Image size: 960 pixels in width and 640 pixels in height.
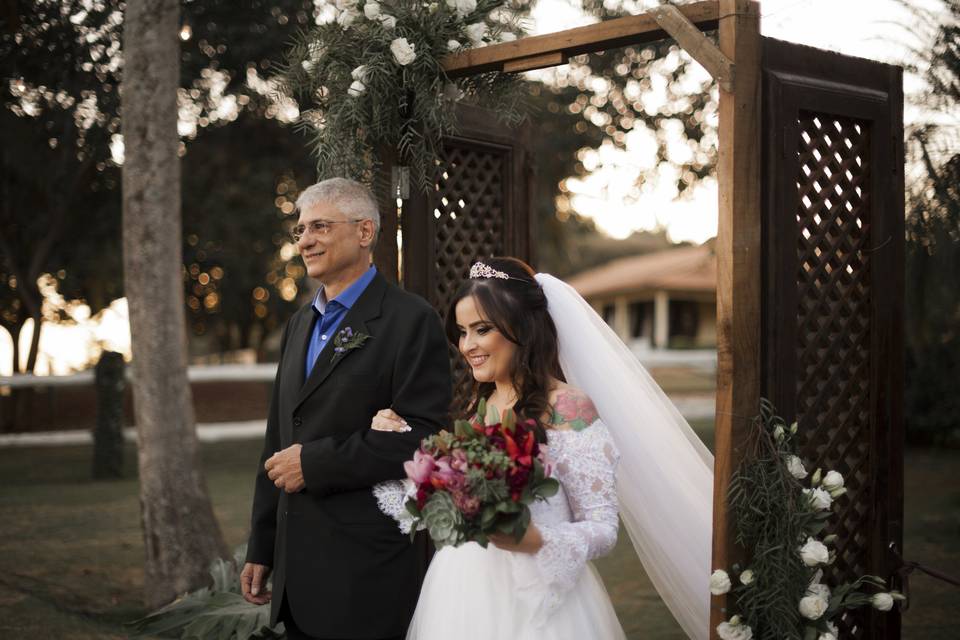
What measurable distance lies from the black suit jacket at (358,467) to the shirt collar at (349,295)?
0.16 ft

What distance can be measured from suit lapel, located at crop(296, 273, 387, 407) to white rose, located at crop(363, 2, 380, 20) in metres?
1.73

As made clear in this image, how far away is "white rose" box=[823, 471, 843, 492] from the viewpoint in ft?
11.5

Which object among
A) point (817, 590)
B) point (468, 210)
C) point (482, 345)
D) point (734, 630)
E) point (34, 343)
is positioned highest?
point (468, 210)

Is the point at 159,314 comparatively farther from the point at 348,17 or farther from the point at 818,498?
the point at 818,498

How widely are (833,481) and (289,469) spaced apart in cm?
203

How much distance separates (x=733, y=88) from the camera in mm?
3398

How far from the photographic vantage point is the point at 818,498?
3453 millimetres

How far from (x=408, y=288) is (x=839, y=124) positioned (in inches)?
95.0

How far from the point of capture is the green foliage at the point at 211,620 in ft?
16.4

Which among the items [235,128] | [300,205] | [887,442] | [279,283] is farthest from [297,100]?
[279,283]

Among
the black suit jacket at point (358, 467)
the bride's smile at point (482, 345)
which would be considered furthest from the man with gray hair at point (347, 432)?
the bride's smile at point (482, 345)

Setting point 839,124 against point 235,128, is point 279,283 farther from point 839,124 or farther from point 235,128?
point 839,124

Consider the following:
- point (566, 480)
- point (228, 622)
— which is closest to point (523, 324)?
point (566, 480)

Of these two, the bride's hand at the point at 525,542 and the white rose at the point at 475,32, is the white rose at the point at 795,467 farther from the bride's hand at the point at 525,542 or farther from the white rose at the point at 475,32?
the white rose at the point at 475,32
